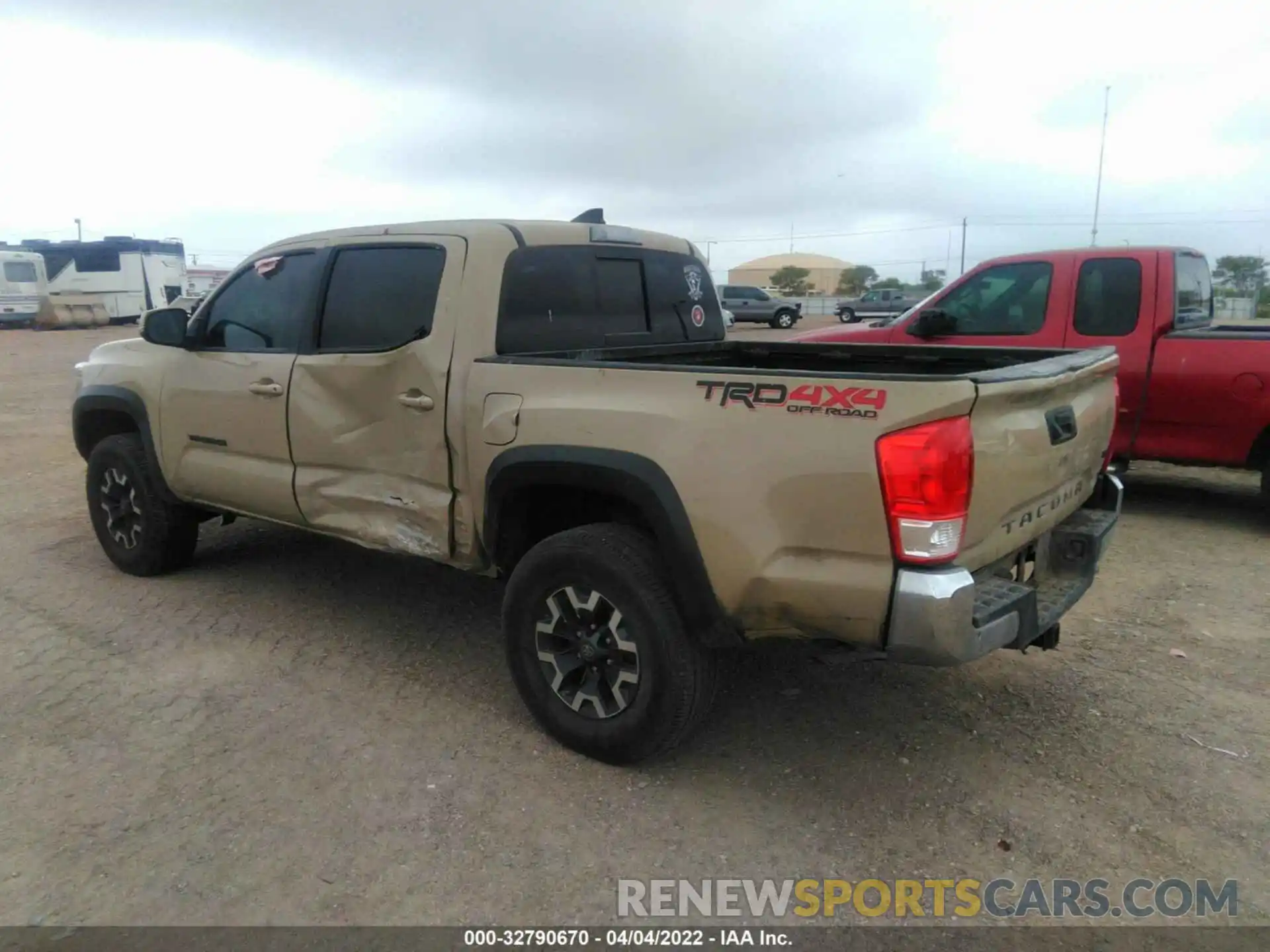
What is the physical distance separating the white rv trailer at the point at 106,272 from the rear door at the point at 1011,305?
3568 cm

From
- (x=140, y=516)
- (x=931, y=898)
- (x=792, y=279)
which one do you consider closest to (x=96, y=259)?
(x=140, y=516)

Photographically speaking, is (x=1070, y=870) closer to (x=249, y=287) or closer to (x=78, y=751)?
(x=78, y=751)

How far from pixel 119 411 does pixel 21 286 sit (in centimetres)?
3396

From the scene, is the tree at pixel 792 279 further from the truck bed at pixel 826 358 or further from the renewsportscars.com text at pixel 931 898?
the renewsportscars.com text at pixel 931 898

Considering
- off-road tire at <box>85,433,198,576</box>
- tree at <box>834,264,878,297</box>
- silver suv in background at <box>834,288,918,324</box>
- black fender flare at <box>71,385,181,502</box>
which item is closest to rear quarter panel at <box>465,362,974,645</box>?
black fender flare at <box>71,385,181,502</box>

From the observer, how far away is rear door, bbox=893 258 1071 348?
6.96m

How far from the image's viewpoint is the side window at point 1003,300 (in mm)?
7059

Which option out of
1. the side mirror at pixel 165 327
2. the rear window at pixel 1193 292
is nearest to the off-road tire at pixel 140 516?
the side mirror at pixel 165 327

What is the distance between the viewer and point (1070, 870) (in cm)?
283

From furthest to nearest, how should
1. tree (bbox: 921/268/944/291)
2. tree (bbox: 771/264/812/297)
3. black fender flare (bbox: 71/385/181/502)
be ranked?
1. tree (bbox: 771/264/812/297)
2. tree (bbox: 921/268/944/291)
3. black fender flare (bbox: 71/385/181/502)

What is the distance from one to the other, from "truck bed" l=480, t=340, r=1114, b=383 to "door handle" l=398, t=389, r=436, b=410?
303mm

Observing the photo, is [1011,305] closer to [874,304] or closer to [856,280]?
[874,304]

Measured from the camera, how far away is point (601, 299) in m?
4.28

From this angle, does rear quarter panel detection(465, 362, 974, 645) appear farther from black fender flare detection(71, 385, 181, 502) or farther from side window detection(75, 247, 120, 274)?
side window detection(75, 247, 120, 274)
